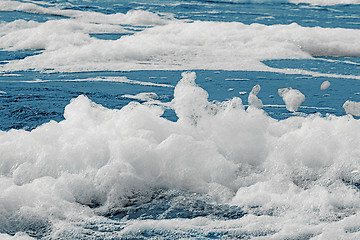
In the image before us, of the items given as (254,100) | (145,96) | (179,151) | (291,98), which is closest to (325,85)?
(291,98)

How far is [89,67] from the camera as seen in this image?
274 inches

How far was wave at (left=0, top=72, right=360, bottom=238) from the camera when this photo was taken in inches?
121

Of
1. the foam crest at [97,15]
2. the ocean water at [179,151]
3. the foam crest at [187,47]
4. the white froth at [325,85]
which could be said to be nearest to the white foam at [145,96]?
the ocean water at [179,151]

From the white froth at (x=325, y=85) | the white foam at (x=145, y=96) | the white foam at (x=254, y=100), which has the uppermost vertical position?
the white froth at (x=325, y=85)

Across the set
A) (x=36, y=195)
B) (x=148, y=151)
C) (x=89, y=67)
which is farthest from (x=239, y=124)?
(x=89, y=67)

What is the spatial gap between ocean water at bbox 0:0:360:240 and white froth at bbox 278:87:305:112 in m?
0.02

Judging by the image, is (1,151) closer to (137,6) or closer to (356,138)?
(356,138)

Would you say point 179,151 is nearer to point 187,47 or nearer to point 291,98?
point 291,98

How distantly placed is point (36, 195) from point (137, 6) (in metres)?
9.09

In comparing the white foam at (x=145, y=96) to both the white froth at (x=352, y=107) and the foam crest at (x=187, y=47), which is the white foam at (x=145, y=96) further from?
the white froth at (x=352, y=107)

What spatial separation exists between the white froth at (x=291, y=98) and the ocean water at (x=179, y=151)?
0.08 feet

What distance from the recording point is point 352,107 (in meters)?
5.36

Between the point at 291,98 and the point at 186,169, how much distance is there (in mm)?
2289

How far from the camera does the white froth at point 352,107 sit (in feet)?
17.3
